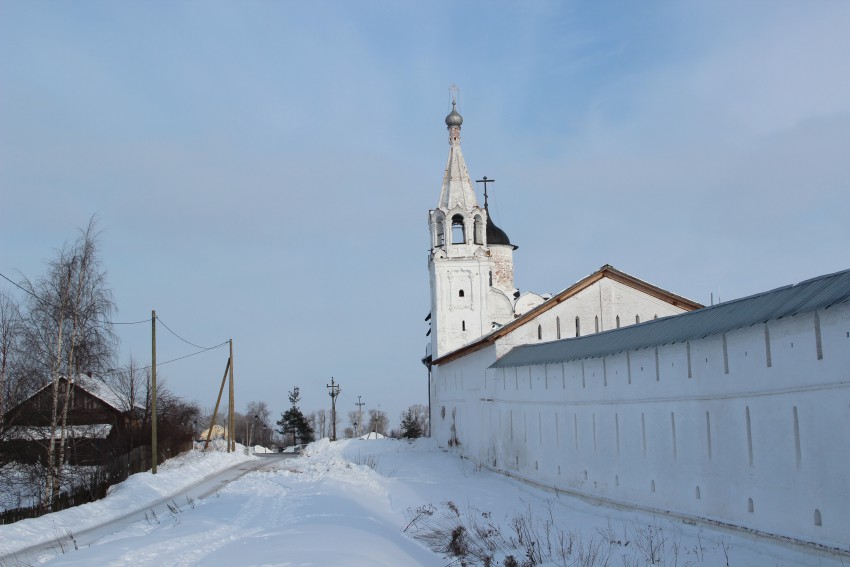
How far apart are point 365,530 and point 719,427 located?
572 centimetres

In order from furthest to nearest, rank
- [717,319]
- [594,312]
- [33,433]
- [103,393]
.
Result: [103,393]
[594,312]
[33,433]
[717,319]

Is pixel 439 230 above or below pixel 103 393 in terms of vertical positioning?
above

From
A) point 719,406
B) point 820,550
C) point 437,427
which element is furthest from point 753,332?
point 437,427

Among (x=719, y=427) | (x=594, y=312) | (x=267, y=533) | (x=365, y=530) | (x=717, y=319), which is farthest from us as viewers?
(x=594, y=312)

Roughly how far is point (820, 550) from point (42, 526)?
12.4 metres

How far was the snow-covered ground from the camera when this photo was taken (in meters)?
→ 11.2

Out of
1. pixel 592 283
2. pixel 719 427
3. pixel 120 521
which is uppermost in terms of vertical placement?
pixel 592 283

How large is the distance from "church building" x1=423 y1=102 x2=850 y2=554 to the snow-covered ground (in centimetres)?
51

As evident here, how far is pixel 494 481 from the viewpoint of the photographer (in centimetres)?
2427

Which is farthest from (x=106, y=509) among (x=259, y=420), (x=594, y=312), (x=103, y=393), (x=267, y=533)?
(x=259, y=420)

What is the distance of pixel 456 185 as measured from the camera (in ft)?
125

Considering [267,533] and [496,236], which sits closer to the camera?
[267,533]

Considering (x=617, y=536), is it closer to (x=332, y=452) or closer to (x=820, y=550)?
(x=820, y=550)

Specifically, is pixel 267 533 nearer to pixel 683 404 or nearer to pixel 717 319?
pixel 683 404
